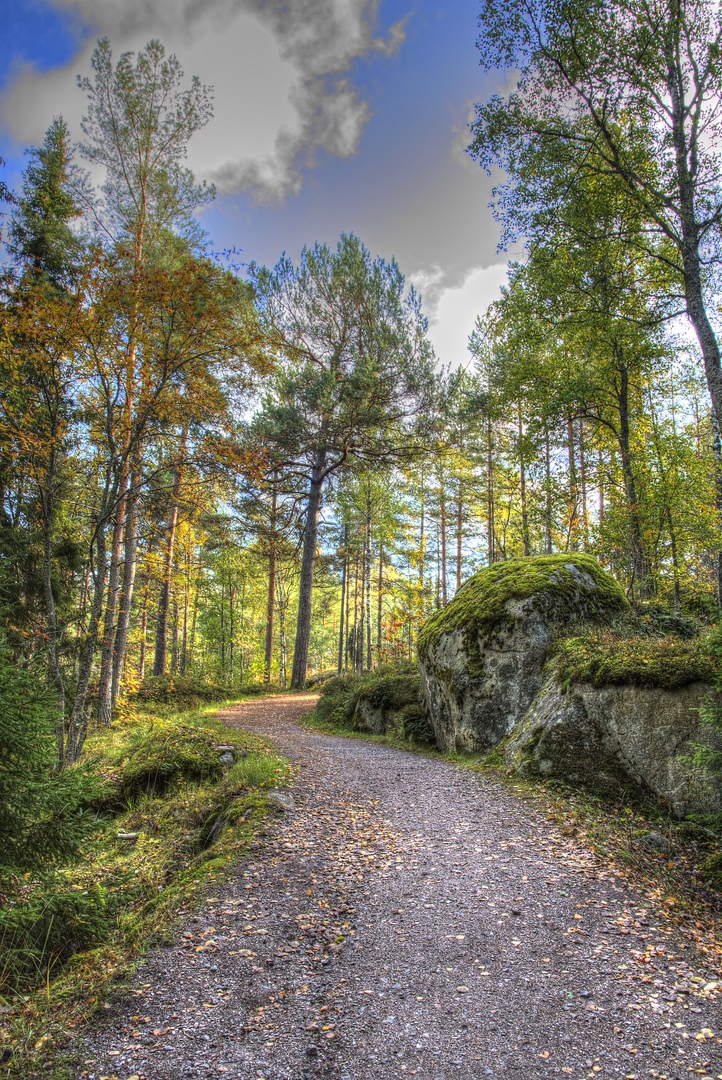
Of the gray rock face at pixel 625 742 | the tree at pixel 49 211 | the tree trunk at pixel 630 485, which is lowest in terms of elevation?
the gray rock face at pixel 625 742

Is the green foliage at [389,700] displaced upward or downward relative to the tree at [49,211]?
downward

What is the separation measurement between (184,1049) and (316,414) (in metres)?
16.0

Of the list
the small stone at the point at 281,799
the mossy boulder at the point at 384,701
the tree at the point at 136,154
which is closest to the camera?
the small stone at the point at 281,799

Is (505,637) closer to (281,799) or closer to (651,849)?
(651,849)

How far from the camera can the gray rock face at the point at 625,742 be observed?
4.65 metres

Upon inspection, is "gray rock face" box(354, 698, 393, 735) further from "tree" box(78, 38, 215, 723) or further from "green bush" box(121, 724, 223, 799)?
"tree" box(78, 38, 215, 723)

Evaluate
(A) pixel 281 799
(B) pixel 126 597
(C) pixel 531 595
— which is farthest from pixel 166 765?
(C) pixel 531 595

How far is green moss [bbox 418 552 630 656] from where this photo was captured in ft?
25.9

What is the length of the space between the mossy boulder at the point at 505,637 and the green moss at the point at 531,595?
0.06ft

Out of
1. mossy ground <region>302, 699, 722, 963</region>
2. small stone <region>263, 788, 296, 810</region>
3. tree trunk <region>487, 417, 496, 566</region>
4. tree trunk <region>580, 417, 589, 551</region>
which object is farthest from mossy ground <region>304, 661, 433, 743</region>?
tree trunk <region>487, 417, 496, 566</region>

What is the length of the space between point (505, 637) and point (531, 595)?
85 centimetres

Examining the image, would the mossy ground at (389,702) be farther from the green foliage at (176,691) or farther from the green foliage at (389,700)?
the green foliage at (176,691)

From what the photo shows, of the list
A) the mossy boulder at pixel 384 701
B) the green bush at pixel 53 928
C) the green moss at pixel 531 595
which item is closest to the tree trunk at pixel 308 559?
the mossy boulder at pixel 384 701

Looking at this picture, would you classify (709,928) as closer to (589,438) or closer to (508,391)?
(508,391)
